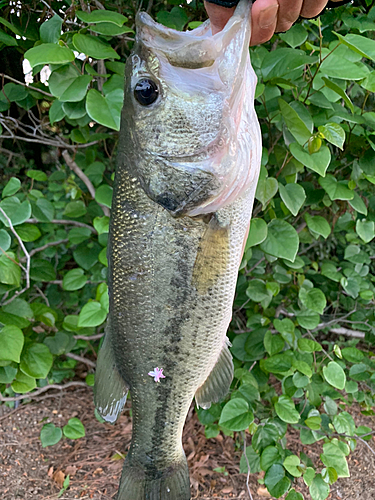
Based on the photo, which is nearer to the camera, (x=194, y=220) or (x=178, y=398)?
(x=194, y=220)

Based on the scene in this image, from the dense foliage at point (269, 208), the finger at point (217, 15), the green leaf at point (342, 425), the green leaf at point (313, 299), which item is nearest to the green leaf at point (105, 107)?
the dense foliage at point (269, 208)

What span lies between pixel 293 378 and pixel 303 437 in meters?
0.37

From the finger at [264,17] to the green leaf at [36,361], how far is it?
4.77 feet

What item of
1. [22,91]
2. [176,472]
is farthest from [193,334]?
[22,91]

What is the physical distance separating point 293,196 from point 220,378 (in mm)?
713

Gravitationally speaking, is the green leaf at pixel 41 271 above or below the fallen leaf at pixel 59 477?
above

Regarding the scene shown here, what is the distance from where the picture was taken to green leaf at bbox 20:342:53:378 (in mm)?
1550

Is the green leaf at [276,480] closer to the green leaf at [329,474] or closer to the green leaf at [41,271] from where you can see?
the green leaf at [329,474]

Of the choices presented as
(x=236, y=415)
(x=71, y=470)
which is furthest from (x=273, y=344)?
(x=71, y=470)

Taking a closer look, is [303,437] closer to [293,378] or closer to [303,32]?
[293,378]

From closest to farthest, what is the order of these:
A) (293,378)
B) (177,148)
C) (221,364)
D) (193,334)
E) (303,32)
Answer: (177,148), (193,334), (221,364), (303,32), (293,378)

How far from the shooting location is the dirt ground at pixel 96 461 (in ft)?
6.53

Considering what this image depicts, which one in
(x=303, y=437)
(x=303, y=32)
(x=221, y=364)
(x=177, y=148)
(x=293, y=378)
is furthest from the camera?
(x=303, y=437)

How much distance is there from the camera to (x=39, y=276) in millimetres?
1856
